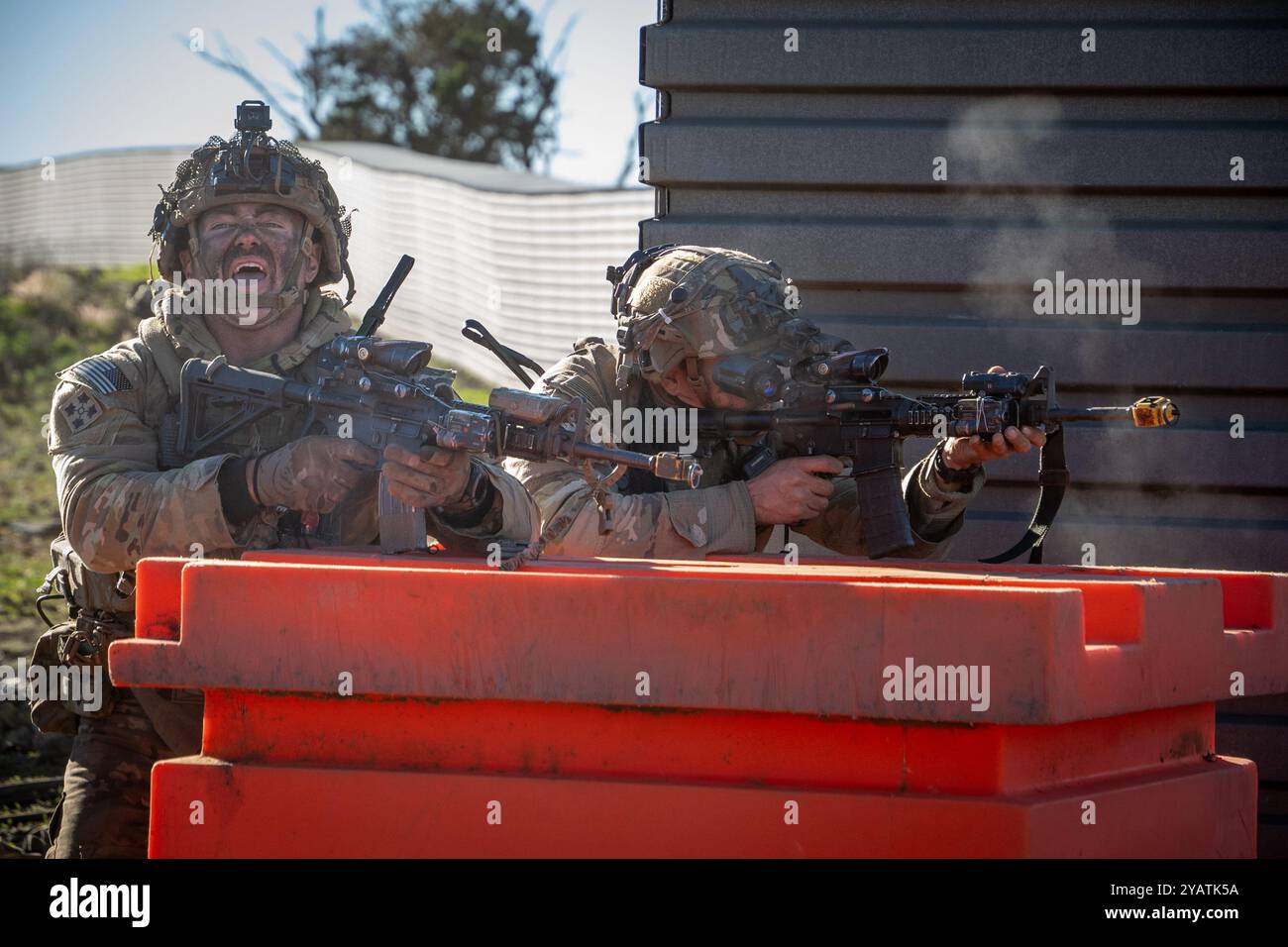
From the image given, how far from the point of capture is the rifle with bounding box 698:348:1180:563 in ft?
13.9

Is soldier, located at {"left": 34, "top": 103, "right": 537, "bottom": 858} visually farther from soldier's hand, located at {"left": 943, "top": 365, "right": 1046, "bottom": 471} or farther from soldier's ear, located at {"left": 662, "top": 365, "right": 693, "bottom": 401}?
soldier's hand, located at {"left": 943, "top": 365, "right": 1046, "bottom": 471}

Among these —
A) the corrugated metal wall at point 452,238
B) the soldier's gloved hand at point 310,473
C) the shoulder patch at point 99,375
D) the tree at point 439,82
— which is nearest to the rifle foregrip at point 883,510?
the soldier's gloved hand at point 310,473

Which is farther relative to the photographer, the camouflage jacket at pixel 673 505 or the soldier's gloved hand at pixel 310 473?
Answer: the camouflage jacket at pixel 673 505

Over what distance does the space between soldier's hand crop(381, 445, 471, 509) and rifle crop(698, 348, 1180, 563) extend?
1.19 meters

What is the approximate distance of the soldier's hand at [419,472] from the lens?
3576 millimetres

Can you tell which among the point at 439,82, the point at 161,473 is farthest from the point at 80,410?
the point at 439,82

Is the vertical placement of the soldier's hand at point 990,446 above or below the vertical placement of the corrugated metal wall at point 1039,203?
below

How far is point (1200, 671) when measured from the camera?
2.84 m

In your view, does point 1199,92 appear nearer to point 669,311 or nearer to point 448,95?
point 669,311

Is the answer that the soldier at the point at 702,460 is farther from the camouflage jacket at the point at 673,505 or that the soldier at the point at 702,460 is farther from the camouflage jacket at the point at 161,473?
the camouflage jacket at the point at 161,473

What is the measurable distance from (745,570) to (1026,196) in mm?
2791

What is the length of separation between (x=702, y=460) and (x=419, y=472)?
4.13 ft

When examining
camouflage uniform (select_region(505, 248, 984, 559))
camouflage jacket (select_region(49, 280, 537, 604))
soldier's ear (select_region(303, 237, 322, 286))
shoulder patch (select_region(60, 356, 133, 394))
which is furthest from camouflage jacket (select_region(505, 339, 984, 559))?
shoulder patch (select_region(60, 356, 133, 394))
